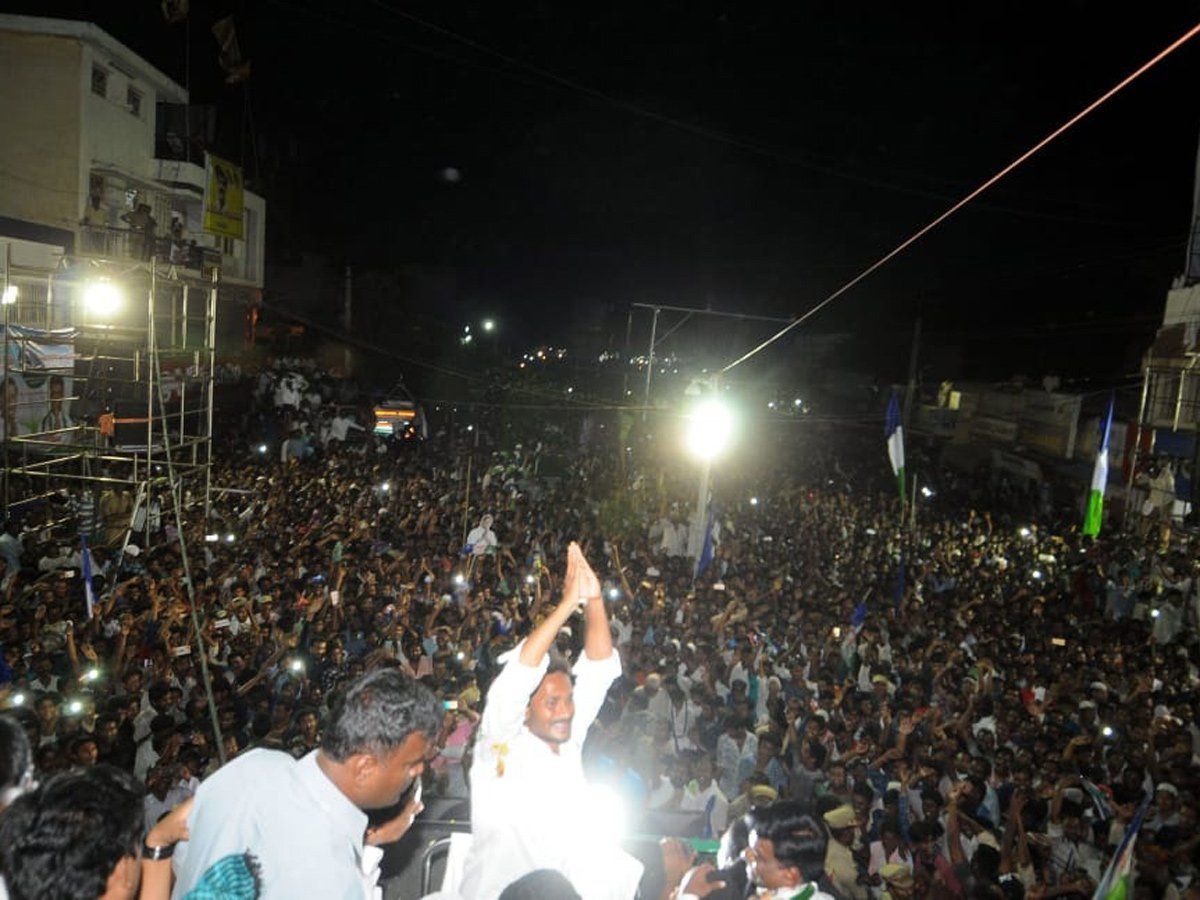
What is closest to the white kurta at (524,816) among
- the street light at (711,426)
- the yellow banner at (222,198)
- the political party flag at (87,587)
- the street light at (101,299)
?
the political party flag at (87,587)

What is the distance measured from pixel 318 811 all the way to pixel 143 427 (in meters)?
10.7

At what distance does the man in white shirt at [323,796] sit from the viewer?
173 centimetres

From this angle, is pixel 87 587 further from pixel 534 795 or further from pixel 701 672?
pixel 534 795

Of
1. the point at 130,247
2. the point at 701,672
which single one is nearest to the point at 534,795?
the point at 701,672

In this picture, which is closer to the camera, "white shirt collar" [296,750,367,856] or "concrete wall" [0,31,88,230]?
"white shirt collar" [296,750,367,856]

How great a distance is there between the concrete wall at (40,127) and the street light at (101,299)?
8.50 meters

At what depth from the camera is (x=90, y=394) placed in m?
10.2

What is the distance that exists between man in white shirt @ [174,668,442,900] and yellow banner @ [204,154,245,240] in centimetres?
1925

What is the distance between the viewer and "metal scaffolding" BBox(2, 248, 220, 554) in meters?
8.25

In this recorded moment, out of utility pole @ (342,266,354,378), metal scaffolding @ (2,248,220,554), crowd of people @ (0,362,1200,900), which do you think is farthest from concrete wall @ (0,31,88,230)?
utility pole @ (342,266,354,378)

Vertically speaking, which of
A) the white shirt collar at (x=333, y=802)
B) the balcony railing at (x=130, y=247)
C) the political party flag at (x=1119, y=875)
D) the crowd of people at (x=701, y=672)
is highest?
the balcony railing at (x=130, y=247)

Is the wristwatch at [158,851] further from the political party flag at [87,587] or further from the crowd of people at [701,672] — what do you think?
the political party flag at [87,587]

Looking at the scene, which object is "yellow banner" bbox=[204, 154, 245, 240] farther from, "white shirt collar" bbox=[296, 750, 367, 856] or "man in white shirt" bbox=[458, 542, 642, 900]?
"white shirt collar" bbox=[296, 750, 367, 856]

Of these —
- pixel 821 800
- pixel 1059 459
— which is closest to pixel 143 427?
pixel 821 800
